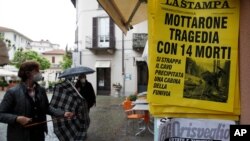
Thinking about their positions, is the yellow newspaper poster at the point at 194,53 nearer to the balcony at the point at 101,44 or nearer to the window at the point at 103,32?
the balcony at the point at 101,44

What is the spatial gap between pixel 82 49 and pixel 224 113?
3320 cm

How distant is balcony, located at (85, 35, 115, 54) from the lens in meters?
33.7

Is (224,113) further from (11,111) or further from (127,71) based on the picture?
(127,71)

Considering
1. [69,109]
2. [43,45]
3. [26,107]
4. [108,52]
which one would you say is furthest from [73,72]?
[43,45]

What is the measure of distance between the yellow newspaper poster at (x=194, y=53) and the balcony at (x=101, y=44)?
30.9m

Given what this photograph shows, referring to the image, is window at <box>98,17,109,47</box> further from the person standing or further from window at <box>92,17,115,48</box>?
the person standing

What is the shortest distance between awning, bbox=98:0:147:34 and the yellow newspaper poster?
1.35 meters

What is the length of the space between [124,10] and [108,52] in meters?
28.8

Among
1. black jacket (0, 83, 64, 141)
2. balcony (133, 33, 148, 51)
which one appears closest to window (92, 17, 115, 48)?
balcony (133, 33, 148, 51)

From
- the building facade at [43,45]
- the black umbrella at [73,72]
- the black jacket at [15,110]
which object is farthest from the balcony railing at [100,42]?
the building facade at [43,45]

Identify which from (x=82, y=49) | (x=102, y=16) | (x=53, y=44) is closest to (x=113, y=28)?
(x=102, y=16)

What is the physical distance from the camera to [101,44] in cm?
3400

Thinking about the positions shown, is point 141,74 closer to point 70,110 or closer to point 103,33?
point 103,33

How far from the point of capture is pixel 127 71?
1303 inches
